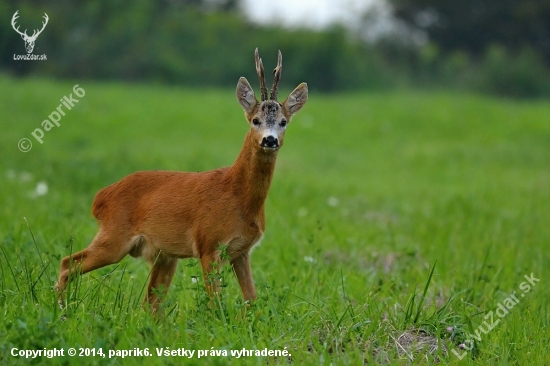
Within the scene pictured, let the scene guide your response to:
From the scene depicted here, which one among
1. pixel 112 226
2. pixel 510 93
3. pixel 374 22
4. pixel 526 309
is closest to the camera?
pixel 112 226

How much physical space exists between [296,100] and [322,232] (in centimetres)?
325

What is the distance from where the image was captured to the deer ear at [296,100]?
199 inches

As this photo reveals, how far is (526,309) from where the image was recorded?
5.59 meters

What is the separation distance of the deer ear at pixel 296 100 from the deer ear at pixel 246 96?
0.19 metres

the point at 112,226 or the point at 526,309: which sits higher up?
the point at 112,226

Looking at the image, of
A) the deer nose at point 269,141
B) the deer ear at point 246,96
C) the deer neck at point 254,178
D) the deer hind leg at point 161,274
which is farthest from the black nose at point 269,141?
the deer hind leg at point 161,274

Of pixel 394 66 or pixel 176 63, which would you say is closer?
pixel 176 63

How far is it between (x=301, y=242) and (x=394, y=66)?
81.4 ft

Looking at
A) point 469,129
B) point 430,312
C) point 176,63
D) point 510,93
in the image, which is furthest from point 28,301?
point 510,93

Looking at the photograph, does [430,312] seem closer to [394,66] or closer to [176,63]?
[176,63]

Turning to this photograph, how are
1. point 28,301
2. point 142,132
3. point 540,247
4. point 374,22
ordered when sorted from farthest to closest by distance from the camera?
point 374,22, point 142,132, point 540,247, point 28,301

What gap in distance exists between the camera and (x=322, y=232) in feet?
27.0

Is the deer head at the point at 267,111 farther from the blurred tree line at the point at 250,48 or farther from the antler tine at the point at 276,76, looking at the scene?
the blurred tree line at the point at 250,48

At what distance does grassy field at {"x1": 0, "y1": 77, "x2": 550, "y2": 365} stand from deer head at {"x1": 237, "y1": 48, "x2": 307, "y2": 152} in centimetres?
80
